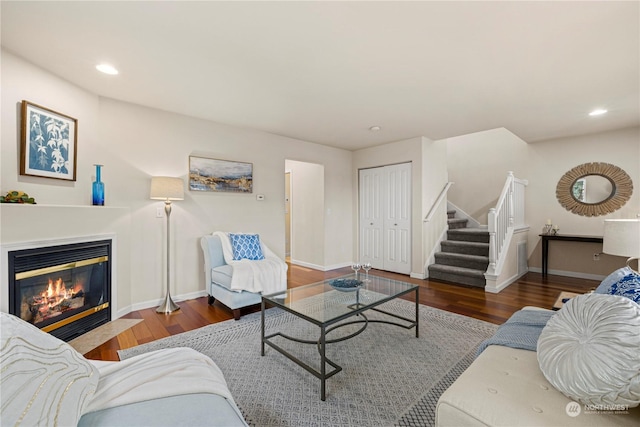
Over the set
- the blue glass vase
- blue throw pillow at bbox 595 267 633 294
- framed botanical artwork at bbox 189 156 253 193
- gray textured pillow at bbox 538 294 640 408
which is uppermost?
framed botanical artwork at bbox 189 156 253 193

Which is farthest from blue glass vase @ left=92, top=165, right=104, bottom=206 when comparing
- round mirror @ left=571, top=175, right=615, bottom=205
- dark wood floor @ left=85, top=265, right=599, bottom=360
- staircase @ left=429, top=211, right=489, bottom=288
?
round mirror @ left=571, top=175, right=615, bottom=205

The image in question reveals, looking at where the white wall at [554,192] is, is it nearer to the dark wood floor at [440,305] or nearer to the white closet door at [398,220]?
the dark wood floor at [440,305]

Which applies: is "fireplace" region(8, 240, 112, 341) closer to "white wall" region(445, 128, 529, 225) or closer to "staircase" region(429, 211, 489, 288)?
"staircase" region(429, 211, 489, 288)

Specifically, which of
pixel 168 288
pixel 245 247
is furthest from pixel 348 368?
pixel 168 288

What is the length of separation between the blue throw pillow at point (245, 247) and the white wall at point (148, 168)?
1.82 feet

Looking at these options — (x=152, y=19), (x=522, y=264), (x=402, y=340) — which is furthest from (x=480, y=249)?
(x=152, y=19)

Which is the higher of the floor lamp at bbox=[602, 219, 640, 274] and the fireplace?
the floor lamp at bbox=[602, 219, 640, 274]

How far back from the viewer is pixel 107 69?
7.87ft

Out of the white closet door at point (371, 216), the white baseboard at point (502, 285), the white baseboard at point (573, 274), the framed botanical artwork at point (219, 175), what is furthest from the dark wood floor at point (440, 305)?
the framed botanical artwork at point (219, 175)

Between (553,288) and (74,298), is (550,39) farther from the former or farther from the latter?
(74,298)

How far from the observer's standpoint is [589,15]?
176 cm

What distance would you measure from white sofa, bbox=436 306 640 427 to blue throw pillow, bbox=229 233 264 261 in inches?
105

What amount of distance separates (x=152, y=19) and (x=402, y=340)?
9.78ft

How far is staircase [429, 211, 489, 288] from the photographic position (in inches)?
164
